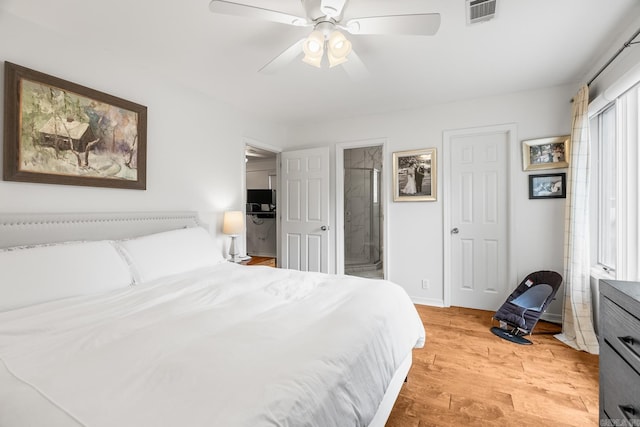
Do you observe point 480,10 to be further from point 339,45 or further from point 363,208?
point 363,208

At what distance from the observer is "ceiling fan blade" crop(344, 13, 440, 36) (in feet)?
4.87

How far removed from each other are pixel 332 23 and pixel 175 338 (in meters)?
1.83

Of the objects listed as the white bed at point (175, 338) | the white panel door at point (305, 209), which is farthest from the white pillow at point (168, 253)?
the white panel door at point (305, 209)

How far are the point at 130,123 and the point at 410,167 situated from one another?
3011 millimetres

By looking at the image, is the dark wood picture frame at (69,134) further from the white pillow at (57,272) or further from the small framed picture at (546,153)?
the small framed picture at (546,153)

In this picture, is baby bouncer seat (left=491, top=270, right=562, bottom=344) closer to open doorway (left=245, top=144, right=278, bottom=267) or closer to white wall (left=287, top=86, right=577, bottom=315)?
white wall (left=287, top=86, right=577, bottom=315)

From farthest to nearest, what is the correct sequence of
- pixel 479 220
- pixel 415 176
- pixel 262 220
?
pixel 262 220 < pixel 415 176 < pixel 479 220

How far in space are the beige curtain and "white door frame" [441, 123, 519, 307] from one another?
56cm

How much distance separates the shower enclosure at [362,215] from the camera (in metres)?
5.78

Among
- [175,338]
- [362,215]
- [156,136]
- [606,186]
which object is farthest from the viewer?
[362,215]

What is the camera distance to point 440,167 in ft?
11.5

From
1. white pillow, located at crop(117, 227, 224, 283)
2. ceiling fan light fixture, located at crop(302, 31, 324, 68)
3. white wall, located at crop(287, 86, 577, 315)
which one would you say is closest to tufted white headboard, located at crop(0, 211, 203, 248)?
white pillow, located at crop(117, 227, 224, 283)

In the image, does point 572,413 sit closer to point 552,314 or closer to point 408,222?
point 552,314

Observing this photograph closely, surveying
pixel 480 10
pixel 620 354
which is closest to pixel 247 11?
pixel 480 10
